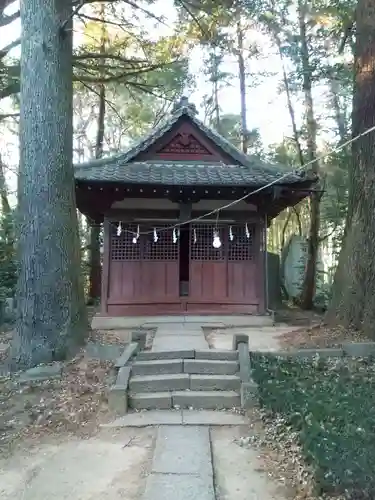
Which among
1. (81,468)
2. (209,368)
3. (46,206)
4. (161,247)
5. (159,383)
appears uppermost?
(46,206)

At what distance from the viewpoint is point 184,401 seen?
5461 millimetres

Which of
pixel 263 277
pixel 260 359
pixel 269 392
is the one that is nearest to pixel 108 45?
pixel 263 277

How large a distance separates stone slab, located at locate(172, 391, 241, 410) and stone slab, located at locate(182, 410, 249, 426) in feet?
0.33

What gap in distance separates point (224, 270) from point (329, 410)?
6.16 m

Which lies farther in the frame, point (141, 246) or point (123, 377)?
point (141, 246)

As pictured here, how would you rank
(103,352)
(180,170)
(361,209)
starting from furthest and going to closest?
1. (180,170)
2. (361,209)
3. (103,352)

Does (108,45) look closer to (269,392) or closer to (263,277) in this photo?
(263,277)

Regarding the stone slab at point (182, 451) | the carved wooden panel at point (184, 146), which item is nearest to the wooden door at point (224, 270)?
the carved wooden panel at point (184, 146)

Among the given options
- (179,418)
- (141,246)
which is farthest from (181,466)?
(141,246)

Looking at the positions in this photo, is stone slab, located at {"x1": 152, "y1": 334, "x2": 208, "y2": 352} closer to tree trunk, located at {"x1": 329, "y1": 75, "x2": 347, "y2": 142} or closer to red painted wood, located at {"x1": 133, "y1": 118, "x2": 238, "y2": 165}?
red painted wood, located at {"x1": 133, "y1": 118, "x2": 238, "y2": 165}

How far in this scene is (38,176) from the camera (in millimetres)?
6801

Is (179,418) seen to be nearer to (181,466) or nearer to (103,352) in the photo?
(181,466)

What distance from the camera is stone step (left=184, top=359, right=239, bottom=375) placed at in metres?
6.04

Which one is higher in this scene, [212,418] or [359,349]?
[359,349]
